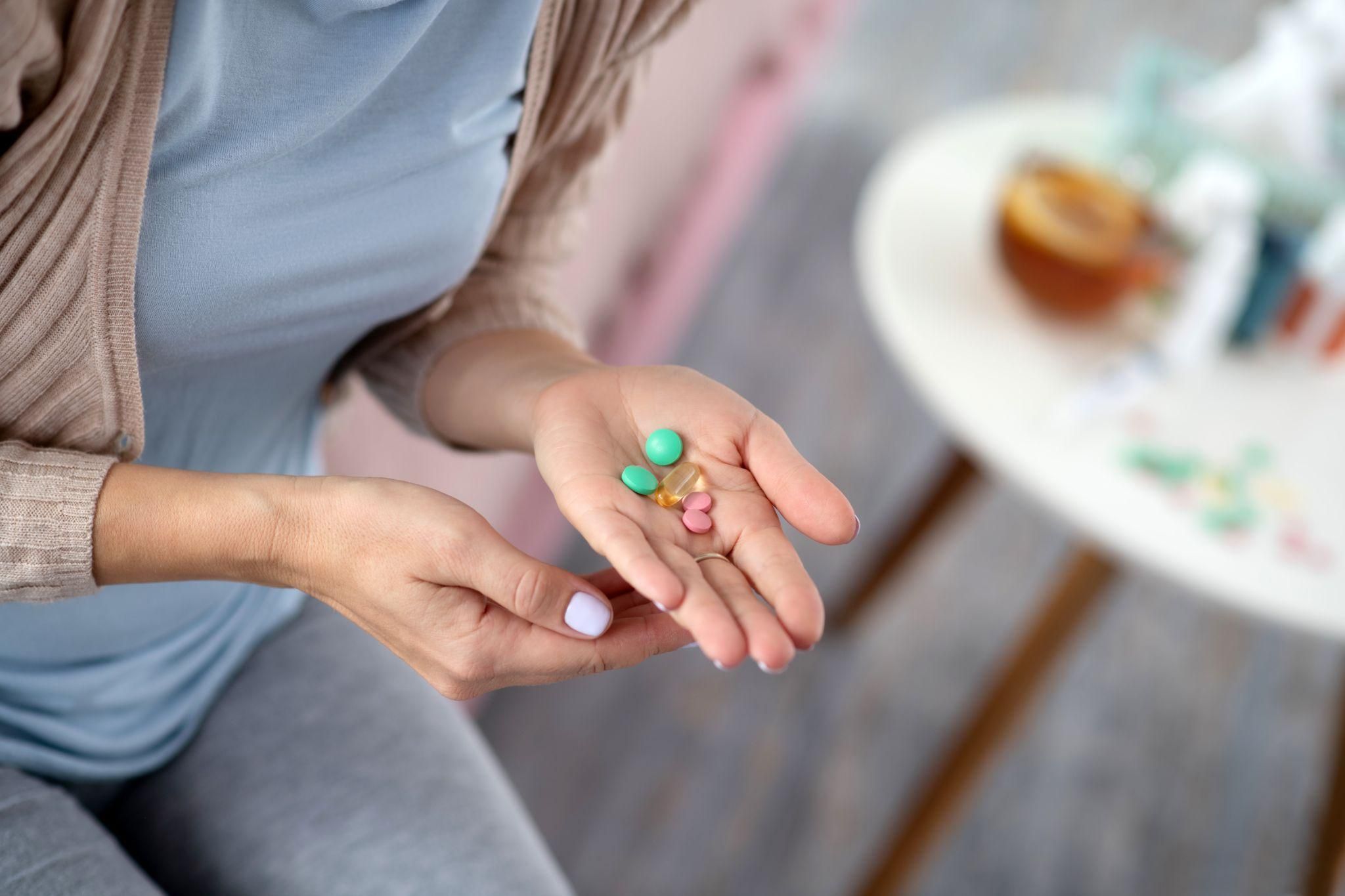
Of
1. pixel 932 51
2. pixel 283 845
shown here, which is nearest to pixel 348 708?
pixel 283 845

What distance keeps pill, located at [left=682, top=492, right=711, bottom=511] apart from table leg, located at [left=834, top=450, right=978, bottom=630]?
2.75 feet

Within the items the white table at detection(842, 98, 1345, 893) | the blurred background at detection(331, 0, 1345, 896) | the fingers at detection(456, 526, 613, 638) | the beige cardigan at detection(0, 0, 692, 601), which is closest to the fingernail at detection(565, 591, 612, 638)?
the fingers at detection(456, 526, 613, 638)

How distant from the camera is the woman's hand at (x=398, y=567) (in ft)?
1.56

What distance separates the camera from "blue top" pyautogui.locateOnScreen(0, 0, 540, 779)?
53cm

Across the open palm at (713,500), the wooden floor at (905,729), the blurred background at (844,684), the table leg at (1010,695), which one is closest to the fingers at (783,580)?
the open palm at (713,500)

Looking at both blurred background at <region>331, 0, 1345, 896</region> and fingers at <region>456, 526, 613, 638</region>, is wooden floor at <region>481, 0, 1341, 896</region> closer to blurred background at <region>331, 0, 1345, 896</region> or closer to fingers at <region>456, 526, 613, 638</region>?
blurred background at <region>331, 0, 1345, 896</region>

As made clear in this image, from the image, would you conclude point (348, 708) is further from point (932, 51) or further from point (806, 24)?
point (932, 51)

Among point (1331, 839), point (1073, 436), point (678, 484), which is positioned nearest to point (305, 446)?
point (678, 484)

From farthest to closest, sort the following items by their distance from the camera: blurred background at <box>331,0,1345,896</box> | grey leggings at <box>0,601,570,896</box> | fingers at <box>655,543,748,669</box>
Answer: blurred background at <box>331,0,1345,896</box>, grey leggings at <box>0,601,570,896</box>, fingers at <box>655,543,748,669</box>

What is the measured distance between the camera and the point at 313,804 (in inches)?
25.7

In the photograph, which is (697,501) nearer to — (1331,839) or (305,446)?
(305,446)

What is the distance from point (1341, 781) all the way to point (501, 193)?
1.04m

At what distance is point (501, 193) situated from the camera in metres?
0.68

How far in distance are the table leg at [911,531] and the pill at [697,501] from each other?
33.0 inches
